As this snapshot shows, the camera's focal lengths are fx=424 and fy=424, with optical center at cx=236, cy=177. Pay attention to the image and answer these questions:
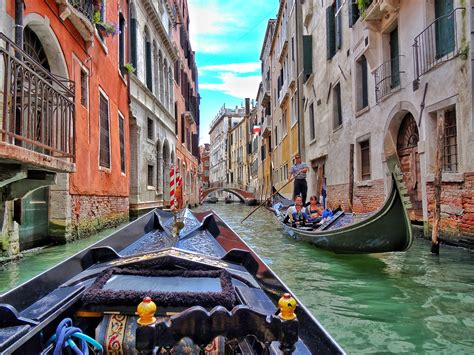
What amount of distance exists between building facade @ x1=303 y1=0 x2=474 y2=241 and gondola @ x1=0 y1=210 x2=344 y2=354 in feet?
12.8

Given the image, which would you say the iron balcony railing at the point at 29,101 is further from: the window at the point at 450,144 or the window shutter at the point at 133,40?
the window shutter at the point at 133,40

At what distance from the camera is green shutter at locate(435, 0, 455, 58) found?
5422mm

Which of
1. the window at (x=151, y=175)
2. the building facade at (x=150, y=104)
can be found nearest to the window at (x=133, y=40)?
the building facade at (x=150, y=104)

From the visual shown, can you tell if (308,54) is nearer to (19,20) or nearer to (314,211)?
(314,211)

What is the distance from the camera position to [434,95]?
18.7ft

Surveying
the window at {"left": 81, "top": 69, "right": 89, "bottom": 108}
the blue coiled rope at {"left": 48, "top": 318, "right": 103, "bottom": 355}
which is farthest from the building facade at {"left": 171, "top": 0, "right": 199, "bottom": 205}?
the blue coiled rope at {"left": 48, "top": 318, "right": 103, "bottom": 355}

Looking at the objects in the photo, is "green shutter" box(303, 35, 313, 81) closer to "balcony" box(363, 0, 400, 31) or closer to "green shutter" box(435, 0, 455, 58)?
"balcony" box(363, 0, 400, 31)

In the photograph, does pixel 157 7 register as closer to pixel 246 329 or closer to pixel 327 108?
pixel 327 108

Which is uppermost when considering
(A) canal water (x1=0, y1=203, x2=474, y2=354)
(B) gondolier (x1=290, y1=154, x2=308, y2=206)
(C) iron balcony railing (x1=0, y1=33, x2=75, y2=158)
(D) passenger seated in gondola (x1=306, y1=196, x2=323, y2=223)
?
(C) iron balcony railing (x1=0, y1=33, x2=75, y2=158)

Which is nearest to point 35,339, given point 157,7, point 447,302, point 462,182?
point 447,302

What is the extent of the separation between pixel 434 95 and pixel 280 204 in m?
4.89

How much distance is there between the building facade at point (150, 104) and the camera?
34.1ft

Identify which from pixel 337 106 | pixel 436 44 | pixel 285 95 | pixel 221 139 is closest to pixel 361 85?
pixel 337 106

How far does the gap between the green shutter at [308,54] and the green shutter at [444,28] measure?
6723 mm
